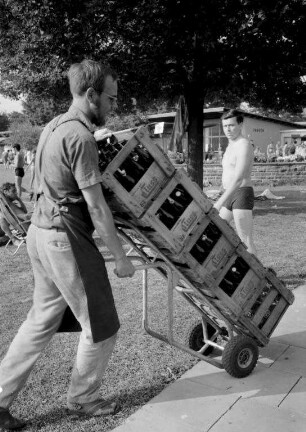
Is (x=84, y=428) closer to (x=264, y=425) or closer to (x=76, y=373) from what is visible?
(x=76, y=373)

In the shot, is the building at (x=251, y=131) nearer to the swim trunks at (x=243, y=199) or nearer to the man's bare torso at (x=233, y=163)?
the man's bare torso at (x=233, y=163)

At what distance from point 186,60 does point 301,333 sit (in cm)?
765

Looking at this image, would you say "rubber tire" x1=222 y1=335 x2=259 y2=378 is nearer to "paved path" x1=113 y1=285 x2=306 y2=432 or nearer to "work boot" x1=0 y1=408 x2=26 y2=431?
"paved path" x1=113 y1=285 x2=306 y2=432

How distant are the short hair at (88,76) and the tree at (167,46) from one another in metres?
6.59

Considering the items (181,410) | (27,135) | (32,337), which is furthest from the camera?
(27,135)

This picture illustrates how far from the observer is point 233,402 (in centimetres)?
319

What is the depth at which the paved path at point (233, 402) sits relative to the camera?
2924 mm

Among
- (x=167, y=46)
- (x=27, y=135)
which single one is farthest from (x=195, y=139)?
(x=27, y=135)

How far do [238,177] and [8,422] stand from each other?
330 cm

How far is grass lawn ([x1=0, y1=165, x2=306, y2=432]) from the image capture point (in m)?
3.09

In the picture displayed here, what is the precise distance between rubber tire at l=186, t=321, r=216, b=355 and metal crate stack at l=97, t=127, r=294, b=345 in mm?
411

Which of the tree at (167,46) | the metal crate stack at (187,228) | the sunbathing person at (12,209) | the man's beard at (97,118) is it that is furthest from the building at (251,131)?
the man's beard at (97,118)

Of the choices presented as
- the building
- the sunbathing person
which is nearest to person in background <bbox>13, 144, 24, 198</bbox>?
the sunbathing person

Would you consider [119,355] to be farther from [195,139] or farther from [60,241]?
[195,139]
